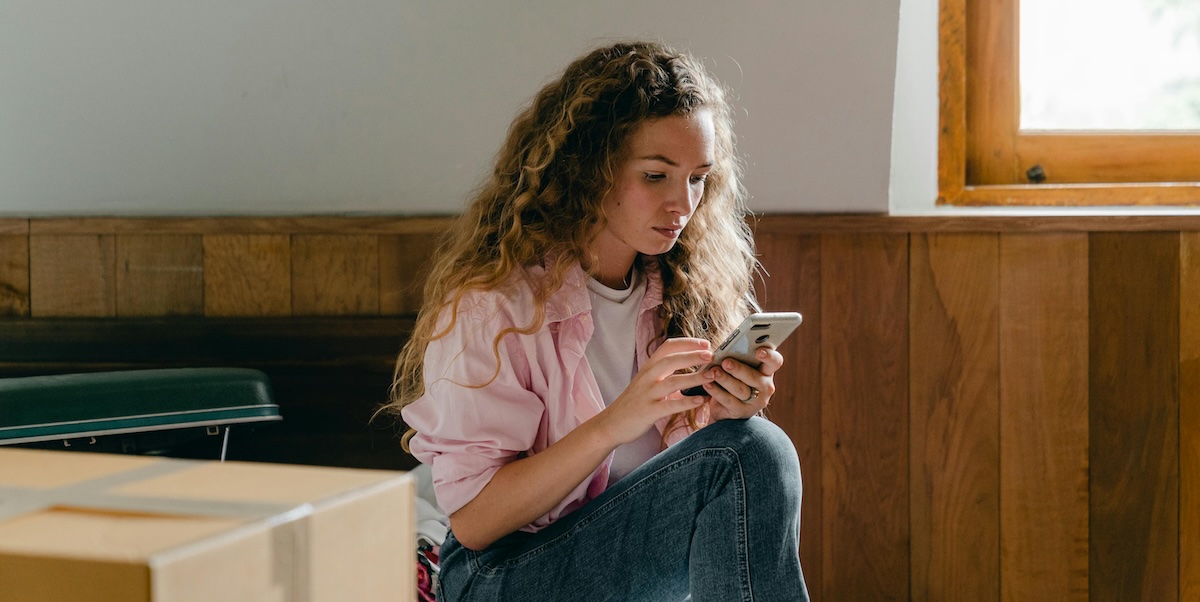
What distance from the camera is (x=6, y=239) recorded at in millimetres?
1677

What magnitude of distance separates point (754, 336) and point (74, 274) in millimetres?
1198

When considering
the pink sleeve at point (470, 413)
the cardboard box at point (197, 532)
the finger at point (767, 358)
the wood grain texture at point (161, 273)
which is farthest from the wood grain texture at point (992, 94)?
the cardboard box at point (197, 532)

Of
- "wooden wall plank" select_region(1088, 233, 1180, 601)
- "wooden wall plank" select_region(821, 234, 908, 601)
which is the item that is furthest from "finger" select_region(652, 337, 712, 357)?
"wooden wall plank" select_region(1088, 233, 1180, 601)

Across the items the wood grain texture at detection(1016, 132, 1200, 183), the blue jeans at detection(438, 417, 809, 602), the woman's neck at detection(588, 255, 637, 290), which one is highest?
the wood grain texture at detection(1016, 132, 1200, 183)

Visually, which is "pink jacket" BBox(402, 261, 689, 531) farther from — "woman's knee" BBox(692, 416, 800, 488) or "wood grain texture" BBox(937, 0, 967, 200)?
"wood grain texture" BBox(937, 0, 967, 200)

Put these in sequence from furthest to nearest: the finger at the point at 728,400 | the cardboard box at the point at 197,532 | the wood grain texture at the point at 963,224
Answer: the wood grain texture at the point at 963,224, the finger at the point at 728,400, the cardboard box at the point at 197,532

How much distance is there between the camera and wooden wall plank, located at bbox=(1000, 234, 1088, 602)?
1.57 meters

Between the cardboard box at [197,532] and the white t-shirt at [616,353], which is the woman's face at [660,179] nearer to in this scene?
the white t-shirt at [616,353]

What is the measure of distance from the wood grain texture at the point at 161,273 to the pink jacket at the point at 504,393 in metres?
0.69

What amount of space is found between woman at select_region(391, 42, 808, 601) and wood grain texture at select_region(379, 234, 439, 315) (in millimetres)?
322

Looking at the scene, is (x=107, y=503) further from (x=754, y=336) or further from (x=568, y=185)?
(x=568, y=185)

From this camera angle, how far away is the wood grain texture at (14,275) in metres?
1.68

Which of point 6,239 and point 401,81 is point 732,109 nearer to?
point 401,81

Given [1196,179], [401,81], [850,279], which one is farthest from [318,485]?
[1196,179]
